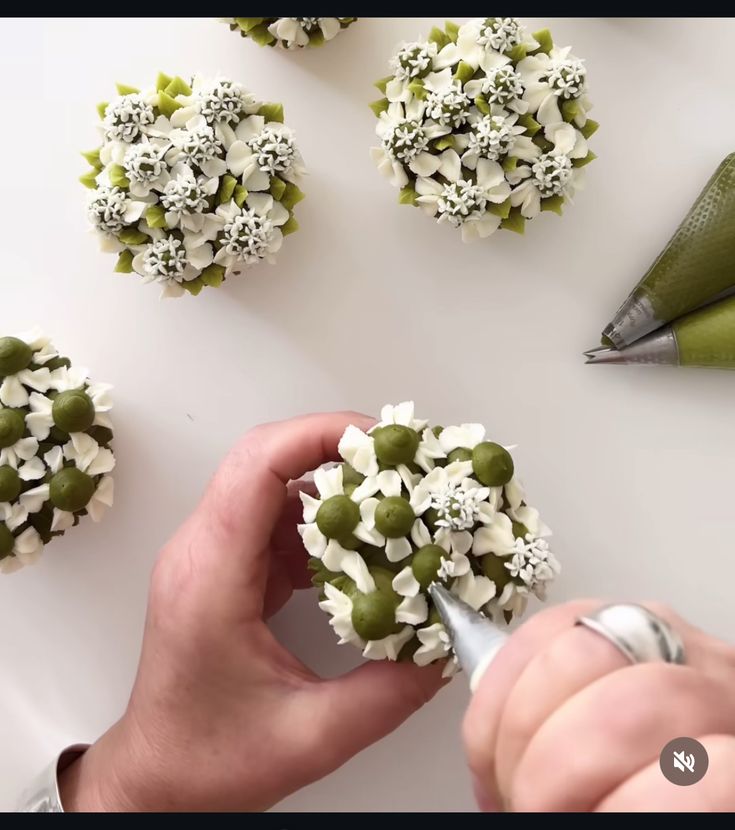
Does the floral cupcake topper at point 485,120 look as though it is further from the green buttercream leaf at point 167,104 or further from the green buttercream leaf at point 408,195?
the green buttercream leaf at point 167,104

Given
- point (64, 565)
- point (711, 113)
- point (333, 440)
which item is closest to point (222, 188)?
point (333, 440)

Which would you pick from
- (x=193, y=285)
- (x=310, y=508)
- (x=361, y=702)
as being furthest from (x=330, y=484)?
(x=193, y=285)

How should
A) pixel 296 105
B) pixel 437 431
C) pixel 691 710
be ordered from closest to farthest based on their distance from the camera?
pixel 691 710 < pixel 437 431 < pixel 296 105

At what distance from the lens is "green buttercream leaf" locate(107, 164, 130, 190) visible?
0.94 metres

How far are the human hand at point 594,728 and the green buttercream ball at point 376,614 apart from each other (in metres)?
0.26

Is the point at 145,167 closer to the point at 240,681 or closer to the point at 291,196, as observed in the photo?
the point at 291,196

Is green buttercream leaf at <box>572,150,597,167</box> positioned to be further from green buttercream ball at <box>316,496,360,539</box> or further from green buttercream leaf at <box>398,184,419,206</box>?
green buttercream ball at <box>316,496,360,539</box>

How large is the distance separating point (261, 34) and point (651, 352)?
0.66 m


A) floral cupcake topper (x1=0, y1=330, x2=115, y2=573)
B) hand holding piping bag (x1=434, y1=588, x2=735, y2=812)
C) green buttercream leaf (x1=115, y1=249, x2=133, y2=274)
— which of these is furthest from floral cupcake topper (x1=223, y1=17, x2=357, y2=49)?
hand holding piping bag (x1=434, y1=588, x2=735, y2=812)

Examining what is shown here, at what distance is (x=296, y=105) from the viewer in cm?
111

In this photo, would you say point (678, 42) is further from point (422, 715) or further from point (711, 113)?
point (422, 715)

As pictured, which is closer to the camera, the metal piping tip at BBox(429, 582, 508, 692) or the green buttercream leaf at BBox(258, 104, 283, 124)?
Answer: the metal piping tip at BBox(429, 582, 508, 692)

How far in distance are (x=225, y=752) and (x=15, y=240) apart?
745 millimetres

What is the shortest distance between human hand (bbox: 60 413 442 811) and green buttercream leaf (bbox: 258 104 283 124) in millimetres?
375
